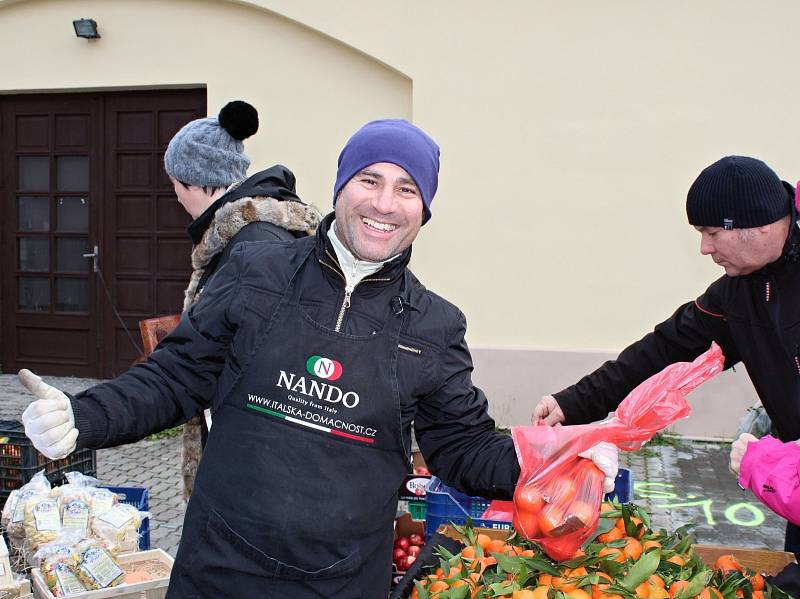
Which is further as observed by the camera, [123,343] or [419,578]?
[123,343]

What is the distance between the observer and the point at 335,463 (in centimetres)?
207

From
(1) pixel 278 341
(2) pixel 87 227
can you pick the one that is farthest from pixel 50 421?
(2) pixel 87 227

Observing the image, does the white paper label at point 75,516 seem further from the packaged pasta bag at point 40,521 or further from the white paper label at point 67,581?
the white paper label at point 67,581

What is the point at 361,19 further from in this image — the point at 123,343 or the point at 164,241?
the point at 123,343

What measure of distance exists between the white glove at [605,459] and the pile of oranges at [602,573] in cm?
27

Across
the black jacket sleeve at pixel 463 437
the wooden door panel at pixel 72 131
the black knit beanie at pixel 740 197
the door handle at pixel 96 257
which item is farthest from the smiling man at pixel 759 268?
the wooden door panel at pixel 72 131

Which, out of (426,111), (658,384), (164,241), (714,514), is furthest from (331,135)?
(658,384)

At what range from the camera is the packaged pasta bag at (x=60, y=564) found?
3299mm

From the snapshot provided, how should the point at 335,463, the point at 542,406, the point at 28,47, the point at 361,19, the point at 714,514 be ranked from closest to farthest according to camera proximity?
the point at 335,463
the point at 542,406
the point at 714,514
the point at 361,19
the point at 28,47

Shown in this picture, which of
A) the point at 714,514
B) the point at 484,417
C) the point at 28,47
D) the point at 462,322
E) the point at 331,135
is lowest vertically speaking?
the point at 714,514

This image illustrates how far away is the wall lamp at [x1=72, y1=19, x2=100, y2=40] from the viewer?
27.0 feet

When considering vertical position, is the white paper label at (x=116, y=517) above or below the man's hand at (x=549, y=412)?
below

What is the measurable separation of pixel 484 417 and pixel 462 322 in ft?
0.99

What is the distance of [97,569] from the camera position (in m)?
3.37
